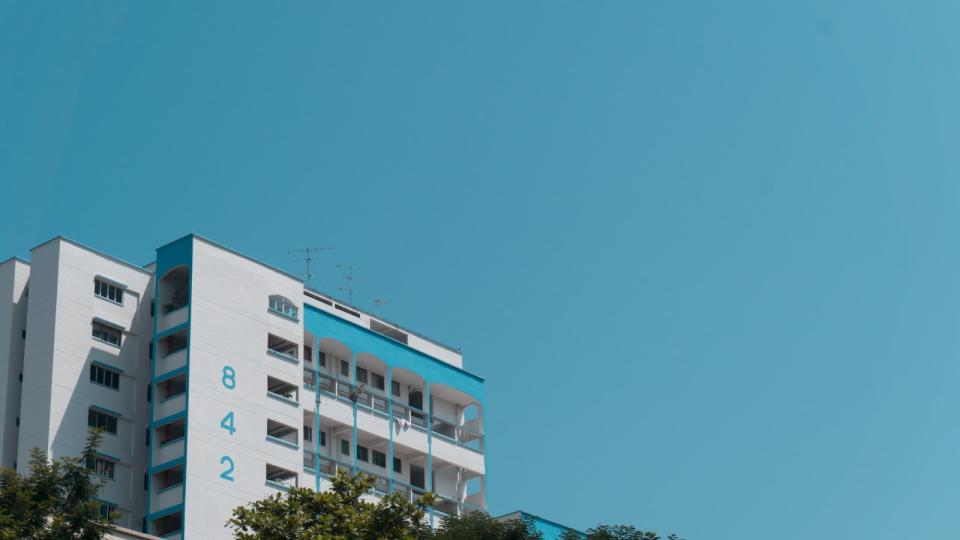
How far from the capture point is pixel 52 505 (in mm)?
37188

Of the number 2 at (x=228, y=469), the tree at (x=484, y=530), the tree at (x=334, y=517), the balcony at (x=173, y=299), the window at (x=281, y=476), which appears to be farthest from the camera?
the window at (x=281, y=476)

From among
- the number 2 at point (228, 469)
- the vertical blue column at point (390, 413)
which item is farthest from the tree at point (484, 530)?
the vertical blue column at point (390, 413)

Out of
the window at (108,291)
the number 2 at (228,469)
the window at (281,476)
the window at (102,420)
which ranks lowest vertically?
the number 2 at (228,469)

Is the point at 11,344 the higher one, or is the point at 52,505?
the point at 11,344

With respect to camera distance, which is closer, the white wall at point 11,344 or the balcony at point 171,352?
the white wall at point 11,344

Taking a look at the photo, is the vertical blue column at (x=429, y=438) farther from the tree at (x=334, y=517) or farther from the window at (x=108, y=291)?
the tree at (x=334, y=517)

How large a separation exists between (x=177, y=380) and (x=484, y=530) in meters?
31.4

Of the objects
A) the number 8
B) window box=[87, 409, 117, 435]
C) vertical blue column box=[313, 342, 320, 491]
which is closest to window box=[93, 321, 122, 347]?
window box=[87, 409, 117, 435]

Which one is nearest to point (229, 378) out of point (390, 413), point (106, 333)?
point (106, 333)

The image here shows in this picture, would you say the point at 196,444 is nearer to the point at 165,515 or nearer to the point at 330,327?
the point at 165,515

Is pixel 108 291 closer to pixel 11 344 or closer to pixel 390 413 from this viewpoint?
pixel 11 344

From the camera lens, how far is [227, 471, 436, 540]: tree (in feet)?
135

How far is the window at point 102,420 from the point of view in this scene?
229 feet

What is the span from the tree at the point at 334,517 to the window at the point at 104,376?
29566 millimetres
